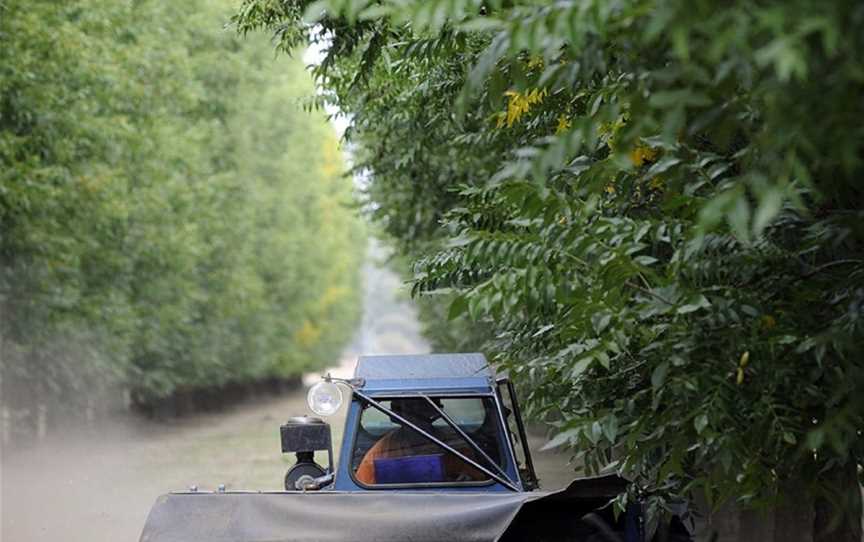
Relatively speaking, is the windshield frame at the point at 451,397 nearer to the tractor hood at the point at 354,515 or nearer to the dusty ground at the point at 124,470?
the tractor hood at the point at 354,515

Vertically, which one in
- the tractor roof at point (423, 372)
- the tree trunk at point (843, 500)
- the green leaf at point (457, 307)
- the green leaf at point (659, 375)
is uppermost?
the tractor roof at point (423, 372)

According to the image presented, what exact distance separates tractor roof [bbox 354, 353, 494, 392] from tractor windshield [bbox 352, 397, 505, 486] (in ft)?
0.38

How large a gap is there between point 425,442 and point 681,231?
10.8ft

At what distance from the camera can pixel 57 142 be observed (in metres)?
20.4

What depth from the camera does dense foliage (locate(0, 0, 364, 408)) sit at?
66.3 feet

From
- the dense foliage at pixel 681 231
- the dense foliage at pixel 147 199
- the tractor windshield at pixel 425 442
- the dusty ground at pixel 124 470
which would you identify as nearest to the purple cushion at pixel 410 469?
the tractor windshield at pixel 425 442

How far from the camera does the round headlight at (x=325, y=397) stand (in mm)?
8930

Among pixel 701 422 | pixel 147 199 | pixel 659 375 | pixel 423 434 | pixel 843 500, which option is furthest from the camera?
pixel 147 199

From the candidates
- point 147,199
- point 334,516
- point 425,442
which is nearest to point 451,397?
point 425,442

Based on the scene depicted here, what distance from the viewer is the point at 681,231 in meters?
6.61

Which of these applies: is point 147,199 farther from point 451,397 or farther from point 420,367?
point 451,397

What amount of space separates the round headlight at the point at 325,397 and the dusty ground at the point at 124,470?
300 centimetres

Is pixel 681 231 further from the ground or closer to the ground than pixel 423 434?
closer to the ground

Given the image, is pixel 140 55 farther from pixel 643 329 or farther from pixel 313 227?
pixel 313 227
